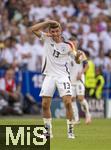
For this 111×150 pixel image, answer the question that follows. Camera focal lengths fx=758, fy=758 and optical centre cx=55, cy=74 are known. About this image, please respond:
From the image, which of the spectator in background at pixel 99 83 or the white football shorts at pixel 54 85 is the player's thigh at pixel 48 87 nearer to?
the white football shorts at pixel 54 85

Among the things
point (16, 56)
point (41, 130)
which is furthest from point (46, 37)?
point (16, 56)

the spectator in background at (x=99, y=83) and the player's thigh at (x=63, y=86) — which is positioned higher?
the spectator in background at (x=99, y=83)

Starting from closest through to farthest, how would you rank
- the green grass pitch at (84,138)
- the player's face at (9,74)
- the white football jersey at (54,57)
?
the green grass pitch at (84,138) → the white football jersey at (54,57) → the player's face at (9,74)

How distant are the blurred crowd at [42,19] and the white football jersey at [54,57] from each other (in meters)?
10.0

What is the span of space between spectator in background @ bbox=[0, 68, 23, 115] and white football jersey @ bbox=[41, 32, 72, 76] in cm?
995

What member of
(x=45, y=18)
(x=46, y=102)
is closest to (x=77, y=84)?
(x=46, y=102)

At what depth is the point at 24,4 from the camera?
101 ft

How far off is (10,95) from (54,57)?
10.2 m

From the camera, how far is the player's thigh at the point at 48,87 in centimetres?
1680

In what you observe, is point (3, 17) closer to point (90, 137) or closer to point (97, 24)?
point (97, 24)

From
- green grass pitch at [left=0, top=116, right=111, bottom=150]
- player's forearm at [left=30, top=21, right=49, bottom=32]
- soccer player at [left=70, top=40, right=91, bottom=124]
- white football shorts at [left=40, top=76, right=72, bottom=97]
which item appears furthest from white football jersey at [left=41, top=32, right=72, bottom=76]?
soccer player at [left=70, top=40, right=91, bottom=124]

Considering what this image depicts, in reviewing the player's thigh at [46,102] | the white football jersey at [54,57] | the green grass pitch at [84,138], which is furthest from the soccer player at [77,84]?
the player's thigh at [46,102]

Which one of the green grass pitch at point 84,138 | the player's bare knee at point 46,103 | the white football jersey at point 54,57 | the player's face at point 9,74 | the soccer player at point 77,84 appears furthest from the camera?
the player's face at point 9,74

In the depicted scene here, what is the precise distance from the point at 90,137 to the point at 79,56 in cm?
187
